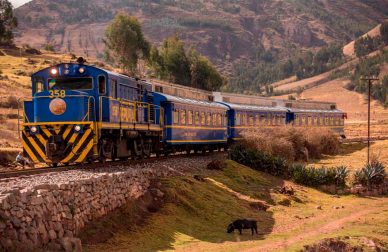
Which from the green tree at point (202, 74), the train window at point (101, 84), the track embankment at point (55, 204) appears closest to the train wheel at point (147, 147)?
the train window at point (101, 84)

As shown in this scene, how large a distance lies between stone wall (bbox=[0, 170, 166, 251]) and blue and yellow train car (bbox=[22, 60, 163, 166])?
13.1 ft

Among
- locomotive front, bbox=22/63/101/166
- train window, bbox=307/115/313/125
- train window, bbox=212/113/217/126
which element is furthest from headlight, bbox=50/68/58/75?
train window, bbox=307/115/313/125

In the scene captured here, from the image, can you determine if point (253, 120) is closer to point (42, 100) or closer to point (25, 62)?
point (42, 100)

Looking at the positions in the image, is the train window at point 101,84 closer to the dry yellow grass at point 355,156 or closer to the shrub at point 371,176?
the shrub at point 371,176

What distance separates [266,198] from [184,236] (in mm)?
10285

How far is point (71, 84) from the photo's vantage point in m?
22.9

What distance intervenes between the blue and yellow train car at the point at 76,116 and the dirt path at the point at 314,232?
24.3ft

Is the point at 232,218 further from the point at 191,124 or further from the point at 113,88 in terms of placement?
the point at 191,124

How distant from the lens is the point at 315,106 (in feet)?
243

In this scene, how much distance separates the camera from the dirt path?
17.6 metres

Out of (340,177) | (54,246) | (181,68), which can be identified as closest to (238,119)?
(340,177)

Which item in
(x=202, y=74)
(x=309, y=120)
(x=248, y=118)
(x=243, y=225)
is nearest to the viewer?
(x=243, y=225)

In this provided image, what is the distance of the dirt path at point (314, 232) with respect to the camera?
692 inches

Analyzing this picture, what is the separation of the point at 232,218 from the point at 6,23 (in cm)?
9050
